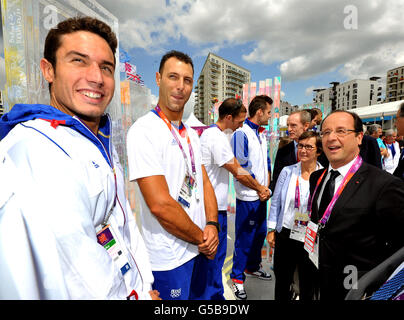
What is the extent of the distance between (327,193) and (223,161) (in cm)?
118

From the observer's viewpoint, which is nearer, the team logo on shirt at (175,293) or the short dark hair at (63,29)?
the short dark hair at (63,29)

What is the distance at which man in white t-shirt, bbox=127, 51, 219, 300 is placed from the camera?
1.29 metres

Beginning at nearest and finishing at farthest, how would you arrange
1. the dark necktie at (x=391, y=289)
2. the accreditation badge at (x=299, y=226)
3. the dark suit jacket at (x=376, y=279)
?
1. the dark necktie at (x=391, y=289)
2. the dark suit jacket at (x=376, y=279)
3. the accreditation badge at (x=299, y=226)

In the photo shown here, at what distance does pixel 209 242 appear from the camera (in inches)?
57.7

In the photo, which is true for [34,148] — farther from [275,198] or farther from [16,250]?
[275,198]

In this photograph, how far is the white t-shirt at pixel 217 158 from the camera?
246 centimetres

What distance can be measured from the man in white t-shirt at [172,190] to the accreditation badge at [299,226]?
0.89 metres

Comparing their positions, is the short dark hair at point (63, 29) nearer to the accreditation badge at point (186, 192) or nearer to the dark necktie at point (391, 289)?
the accreditation badge at point (186, 192)

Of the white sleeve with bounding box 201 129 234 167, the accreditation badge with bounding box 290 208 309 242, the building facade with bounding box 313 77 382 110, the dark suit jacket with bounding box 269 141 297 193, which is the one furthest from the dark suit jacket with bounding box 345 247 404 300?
the building facade with bounding box 313 77 382 110

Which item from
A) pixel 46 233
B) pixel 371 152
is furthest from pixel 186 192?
pixel 371 152

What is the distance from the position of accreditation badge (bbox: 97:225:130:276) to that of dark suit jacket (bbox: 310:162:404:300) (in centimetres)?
135

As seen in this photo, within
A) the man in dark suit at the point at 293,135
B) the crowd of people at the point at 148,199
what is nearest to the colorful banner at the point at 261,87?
the man in dark suit at the point at 293,135

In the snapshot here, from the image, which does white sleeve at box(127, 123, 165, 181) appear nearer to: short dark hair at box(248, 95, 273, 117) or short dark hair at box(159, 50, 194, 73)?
short dark hair at box(159, 50, 194, 73)
